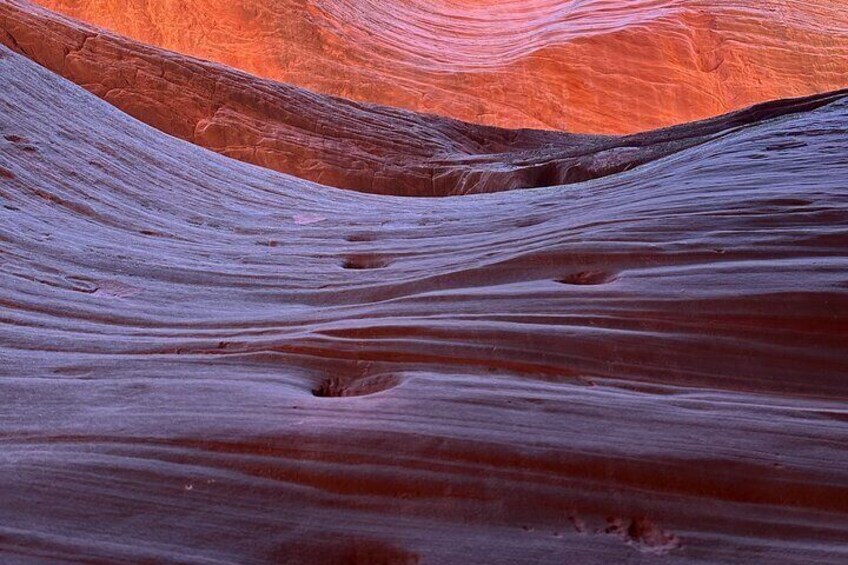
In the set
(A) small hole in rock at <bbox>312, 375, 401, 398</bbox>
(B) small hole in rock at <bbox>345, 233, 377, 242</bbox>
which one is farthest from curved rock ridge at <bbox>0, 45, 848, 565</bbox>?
(B) small hole in rock at <bbox>345, 233, 377, 242</bbox>

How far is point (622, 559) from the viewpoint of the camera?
Answer: 4.23 feet

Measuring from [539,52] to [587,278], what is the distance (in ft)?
27.6

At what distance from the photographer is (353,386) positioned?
1843 mm

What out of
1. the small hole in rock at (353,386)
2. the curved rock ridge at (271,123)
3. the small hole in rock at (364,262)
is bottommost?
the small hole in rock at (353,386)

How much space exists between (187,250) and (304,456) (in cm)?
180

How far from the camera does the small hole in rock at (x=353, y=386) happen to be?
1.82 m

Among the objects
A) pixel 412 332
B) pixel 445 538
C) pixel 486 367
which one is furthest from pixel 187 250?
pixel 445 538

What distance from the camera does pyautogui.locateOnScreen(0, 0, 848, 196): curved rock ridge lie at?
575 centimetres

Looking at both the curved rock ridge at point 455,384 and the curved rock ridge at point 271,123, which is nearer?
the curved rock ridge at point 455,384

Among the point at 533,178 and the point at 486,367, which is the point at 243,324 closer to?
the point at 486,367

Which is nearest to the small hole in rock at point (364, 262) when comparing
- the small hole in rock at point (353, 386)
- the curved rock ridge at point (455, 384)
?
the curved rock ridge at point (455, 384)

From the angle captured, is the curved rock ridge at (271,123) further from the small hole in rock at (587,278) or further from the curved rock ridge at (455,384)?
the small hole in rock at (587,278)

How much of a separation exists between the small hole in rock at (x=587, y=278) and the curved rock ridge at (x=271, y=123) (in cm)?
290

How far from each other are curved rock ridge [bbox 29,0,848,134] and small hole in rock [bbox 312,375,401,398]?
762 centimetres
